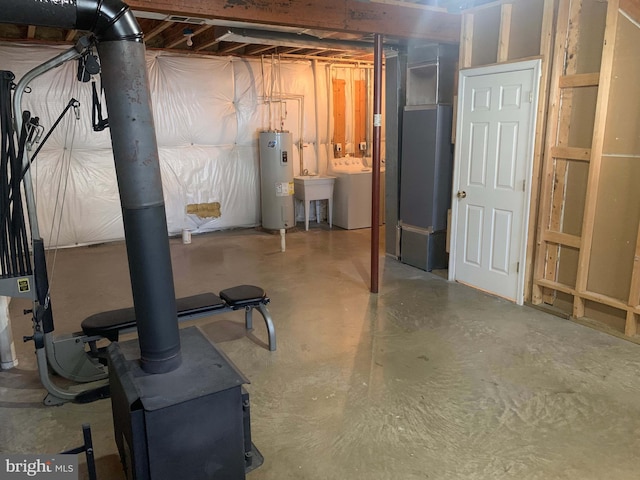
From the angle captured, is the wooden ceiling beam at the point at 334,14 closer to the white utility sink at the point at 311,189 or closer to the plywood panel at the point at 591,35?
the plywood panel at the point at 591,35

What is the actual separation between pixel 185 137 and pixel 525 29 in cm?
443

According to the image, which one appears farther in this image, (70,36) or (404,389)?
(70,36)

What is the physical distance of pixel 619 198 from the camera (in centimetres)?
339

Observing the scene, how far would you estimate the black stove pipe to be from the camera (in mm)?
1649

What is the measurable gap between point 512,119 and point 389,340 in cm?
205

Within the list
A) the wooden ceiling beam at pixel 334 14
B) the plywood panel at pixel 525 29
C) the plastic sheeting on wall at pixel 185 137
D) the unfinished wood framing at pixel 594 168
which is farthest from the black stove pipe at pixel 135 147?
the plastic sheeting on wall at pixel 185 137

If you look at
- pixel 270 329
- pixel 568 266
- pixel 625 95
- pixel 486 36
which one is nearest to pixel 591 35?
pixel 625 95

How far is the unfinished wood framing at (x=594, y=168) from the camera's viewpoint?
10.7 ft

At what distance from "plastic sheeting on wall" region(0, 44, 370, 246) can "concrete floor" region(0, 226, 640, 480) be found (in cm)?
182

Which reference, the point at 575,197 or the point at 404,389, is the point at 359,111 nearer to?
the point at 575,197

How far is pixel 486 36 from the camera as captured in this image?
162 inches

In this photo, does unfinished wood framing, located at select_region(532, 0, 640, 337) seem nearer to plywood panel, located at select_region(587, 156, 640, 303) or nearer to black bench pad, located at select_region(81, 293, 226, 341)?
plywood panel, located at select_region(587, 156, 640, 303)

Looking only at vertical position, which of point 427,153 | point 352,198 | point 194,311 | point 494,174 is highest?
point 427,153

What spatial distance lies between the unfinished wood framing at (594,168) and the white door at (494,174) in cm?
18
